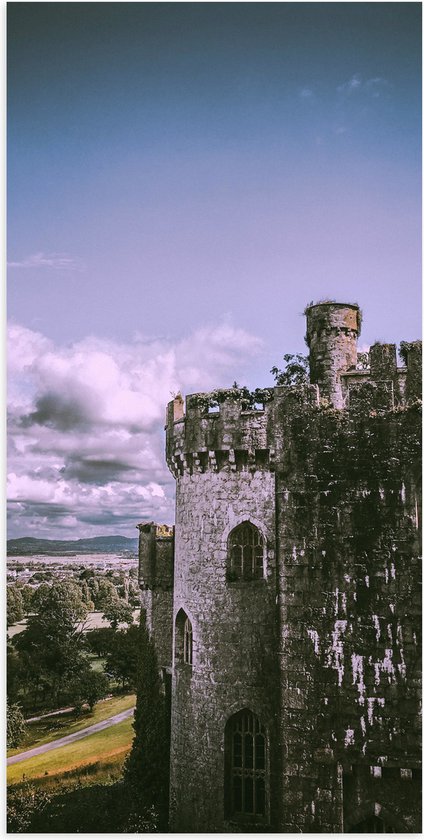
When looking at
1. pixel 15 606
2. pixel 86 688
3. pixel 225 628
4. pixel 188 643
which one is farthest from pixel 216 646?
pixel 86 688

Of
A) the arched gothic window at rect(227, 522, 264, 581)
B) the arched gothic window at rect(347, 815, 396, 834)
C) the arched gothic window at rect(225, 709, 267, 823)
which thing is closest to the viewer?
the arched gothic window at rect(347, 815, 396, 834)

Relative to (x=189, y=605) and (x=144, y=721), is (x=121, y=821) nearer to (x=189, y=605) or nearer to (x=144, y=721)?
(x=144, y=721)

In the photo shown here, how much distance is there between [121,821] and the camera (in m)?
15.4

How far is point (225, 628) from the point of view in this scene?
632 inches

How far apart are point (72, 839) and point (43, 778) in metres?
7.76

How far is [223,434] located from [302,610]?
5.00 meters

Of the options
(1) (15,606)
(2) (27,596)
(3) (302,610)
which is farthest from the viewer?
(2) (27,596)

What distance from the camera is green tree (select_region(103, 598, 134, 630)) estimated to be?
40.2 meters

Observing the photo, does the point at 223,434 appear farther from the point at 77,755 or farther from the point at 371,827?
the point at 77,755

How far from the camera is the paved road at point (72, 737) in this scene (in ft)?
72.8

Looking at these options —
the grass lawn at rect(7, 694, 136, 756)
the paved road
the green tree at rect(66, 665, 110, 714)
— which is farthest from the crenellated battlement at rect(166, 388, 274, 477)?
the green tree at rect(66, 665, 110, 714)

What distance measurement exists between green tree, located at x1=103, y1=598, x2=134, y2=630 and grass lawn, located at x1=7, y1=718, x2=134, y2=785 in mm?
10104

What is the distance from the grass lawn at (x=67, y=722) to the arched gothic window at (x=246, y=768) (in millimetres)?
10841

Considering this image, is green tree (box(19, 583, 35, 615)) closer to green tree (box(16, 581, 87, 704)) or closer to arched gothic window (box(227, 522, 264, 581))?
green tree (box(16, 581, 87, 704))
